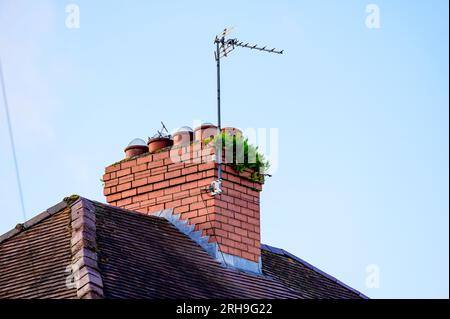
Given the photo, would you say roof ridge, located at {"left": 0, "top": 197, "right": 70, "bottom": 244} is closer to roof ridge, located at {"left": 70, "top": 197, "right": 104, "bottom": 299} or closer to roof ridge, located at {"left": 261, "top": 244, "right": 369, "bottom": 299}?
roof ridge, located at {"left": 70, "top": 197, "right": 104, "bottom": 299}

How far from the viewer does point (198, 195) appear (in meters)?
28.7

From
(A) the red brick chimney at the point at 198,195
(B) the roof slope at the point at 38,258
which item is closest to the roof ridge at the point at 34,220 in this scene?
(B) the roof slope at the point at 38,258

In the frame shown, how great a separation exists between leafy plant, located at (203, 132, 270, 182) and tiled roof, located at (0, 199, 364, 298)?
5.24 ft

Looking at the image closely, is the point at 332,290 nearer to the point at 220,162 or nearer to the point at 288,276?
the point at 288,276

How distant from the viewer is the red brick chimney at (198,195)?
2852cm

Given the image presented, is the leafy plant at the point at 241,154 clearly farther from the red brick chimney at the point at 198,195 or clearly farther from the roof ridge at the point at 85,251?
the roof ridge at the point at 85,251

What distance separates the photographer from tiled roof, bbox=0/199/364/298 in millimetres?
24312

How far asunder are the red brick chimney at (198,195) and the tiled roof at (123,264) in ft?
1.31

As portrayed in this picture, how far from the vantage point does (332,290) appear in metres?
30.7

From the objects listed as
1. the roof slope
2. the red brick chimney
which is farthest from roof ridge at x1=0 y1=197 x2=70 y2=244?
the red brick chimney
